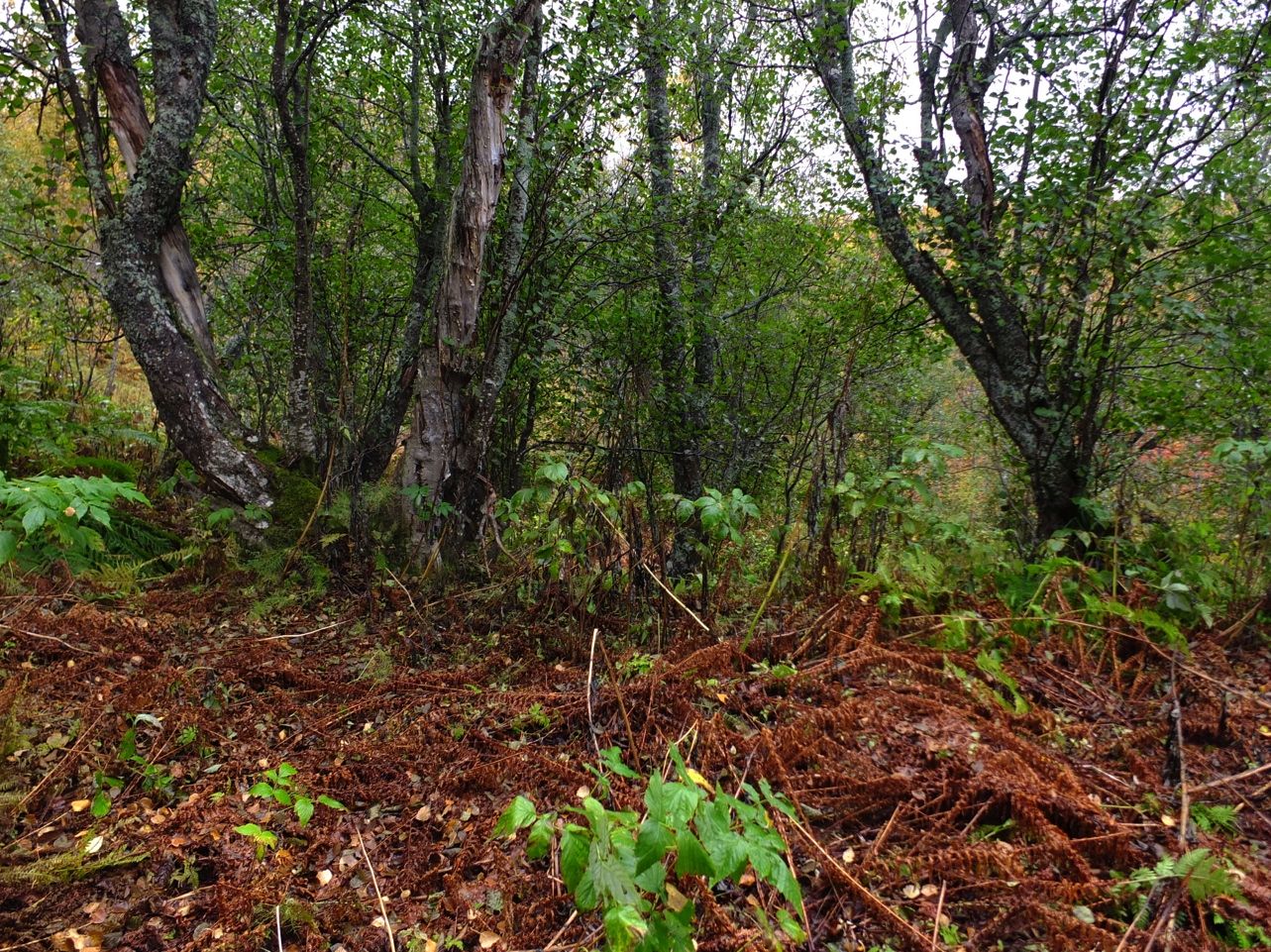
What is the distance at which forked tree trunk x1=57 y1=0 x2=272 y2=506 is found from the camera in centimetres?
438

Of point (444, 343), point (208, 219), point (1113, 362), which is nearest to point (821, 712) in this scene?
point (444, 343)

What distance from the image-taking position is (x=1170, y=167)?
4.26 meters

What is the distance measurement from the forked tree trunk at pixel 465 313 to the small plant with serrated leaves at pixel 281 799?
217cm

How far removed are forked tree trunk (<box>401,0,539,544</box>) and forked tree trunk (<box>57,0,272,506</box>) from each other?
1271 millimetres

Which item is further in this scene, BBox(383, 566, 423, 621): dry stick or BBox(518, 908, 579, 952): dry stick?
BBox(383, 566, 423, 621): dry stick

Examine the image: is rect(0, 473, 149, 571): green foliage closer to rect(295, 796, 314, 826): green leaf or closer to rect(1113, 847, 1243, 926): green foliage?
rect(295, 796, 314, 826): green leaf

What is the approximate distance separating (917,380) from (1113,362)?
7709 mm

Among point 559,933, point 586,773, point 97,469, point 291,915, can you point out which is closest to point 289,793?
point 291,915

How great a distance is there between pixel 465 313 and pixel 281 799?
311 cm

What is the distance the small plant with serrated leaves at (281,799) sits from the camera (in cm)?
206

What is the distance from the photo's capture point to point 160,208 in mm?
4469

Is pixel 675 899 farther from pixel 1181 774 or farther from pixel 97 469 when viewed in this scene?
pixel 97 469

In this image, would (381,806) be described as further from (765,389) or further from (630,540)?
(765,389)

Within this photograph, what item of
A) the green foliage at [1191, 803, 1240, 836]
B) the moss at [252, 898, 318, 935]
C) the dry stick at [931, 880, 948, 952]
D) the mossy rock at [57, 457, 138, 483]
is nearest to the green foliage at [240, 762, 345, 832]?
the moss at [252, 898, 318, 935]
